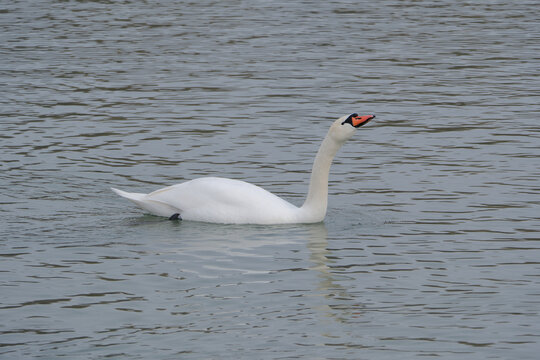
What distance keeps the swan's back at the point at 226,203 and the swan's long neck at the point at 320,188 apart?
16 centimetres

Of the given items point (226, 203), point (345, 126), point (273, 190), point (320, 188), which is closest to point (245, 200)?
point (226, 203)

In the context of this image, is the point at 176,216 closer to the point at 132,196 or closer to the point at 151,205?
the point at 151,205

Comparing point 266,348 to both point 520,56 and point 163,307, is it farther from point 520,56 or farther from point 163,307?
point 520,56

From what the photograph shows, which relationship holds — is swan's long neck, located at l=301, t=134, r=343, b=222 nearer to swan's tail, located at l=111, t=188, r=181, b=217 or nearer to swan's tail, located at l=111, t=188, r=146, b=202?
swan's tail, located at l=111, t=188, r=181, b=217

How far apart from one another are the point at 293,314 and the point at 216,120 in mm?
10544

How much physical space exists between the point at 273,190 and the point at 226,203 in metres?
2.02

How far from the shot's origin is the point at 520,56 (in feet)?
90.5

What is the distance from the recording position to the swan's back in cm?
1391

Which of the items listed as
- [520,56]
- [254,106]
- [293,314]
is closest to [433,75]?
[520,56]

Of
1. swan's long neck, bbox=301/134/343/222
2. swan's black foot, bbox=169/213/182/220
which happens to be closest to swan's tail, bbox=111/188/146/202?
swan's black foot, bbox=169/213/182/220

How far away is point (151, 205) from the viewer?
1442 cm

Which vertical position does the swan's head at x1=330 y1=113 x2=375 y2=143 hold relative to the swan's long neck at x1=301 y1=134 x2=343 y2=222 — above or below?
above

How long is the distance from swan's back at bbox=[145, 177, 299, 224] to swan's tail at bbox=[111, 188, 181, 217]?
0.06 metres

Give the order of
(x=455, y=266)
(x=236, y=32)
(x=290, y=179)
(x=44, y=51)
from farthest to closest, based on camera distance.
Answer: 1. (x=236, y=32)
2. (x=44, y=51)
3. (x=290, y=179)
4. (x=455, y=266)
